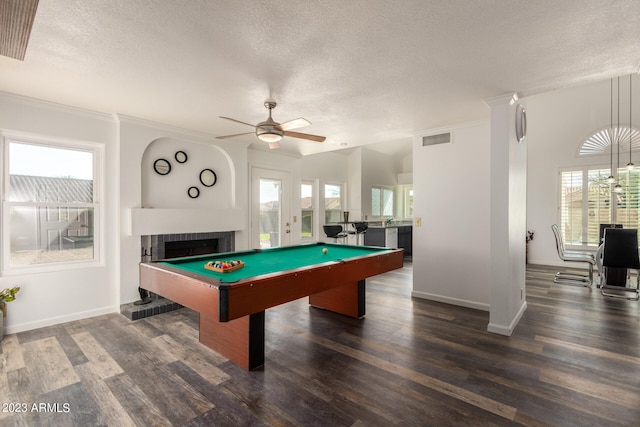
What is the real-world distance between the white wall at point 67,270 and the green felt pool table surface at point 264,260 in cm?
174

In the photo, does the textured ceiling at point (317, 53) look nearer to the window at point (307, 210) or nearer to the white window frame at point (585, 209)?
the window at point (307, 210)

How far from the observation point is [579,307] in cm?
390

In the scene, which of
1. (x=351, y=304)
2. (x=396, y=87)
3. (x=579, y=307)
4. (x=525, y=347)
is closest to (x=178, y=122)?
(x=396, y=87)

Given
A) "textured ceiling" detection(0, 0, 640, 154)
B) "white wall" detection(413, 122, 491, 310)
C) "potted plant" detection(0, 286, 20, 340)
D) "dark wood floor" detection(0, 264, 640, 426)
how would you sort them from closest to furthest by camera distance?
"textured ceiling" detection(0, 0, 640, 154), "dark wood floor" detection(0, 264, 640, 426), "potted plant" detection(0, 286, 20, 340), "white wall" detection(413, 122, 491, 310)

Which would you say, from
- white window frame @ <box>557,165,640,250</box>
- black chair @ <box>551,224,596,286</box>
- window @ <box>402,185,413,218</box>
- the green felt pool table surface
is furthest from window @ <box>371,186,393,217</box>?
the green felt pool table surface

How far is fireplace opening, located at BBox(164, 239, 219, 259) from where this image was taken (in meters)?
4.33

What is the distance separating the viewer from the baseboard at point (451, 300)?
386 cm

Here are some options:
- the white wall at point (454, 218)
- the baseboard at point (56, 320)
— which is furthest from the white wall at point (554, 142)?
the baseboard at point (56, 320)

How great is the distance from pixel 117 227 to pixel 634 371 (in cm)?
534

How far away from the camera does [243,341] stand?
2488mm

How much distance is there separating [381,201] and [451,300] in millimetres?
5326

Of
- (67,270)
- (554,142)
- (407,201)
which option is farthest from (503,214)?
(407,201)

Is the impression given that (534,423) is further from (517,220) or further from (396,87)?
(396,87)

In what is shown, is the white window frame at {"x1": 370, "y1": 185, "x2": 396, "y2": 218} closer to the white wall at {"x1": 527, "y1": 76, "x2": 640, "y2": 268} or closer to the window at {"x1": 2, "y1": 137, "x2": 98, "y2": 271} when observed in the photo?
the white wall at {"x1": 527, "y1": 76, "x2": 640, "y2": 268}
